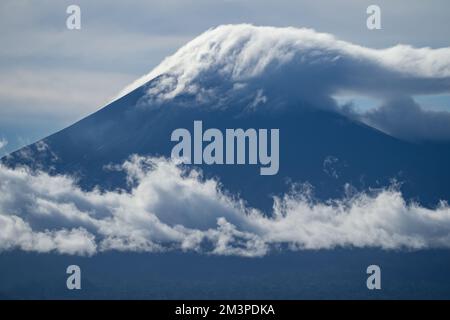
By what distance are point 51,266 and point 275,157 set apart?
6203 cm

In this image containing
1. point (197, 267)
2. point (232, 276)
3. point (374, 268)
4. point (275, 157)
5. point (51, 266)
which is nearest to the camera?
point (374, 268)

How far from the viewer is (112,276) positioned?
6406 cm

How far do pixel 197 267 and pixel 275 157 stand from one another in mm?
73116
